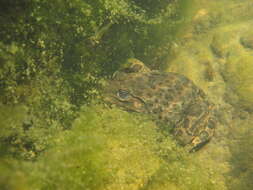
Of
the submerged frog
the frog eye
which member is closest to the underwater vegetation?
the submerged frog

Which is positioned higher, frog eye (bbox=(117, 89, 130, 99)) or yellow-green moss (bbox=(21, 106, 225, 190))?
frog eye (bbox=(117, 89, 130, 99))

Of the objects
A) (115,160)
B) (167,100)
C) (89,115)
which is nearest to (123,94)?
(167,100)

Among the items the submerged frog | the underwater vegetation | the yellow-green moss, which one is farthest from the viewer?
the submerged frog

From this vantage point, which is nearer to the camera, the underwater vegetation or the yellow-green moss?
the yellow-green moss

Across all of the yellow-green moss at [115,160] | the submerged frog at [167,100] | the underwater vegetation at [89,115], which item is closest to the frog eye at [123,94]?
the submerged frog at [167,100]

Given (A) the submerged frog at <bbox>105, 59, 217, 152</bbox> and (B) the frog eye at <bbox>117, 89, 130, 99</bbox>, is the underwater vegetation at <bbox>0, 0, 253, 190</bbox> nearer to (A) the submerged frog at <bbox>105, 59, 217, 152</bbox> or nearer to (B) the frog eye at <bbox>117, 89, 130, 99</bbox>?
(A) the submerged frog at <bbox>105, 59, 217, 152</bbox>

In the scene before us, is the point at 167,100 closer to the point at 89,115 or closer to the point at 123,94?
the point at 123,94

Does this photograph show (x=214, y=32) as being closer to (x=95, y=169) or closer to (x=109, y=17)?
(x=109, y=17)

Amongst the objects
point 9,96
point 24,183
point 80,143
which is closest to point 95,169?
point 80,143

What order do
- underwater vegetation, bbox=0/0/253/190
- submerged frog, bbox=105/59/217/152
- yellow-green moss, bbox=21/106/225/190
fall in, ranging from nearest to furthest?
yellow-green moss, bbox=21/106/225/190 < underwater vegetation, bbox=0/0/253/190 < submerged frog, bbox=105/59/217/152
